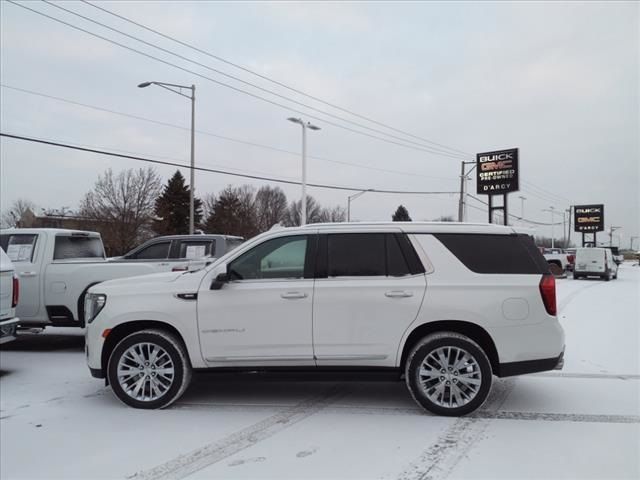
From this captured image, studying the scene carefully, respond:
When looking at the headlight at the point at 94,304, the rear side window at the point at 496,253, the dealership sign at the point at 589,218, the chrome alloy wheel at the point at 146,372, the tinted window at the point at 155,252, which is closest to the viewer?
the rear side window at the point at 496,253

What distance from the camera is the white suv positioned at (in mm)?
4973

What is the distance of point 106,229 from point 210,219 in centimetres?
2752

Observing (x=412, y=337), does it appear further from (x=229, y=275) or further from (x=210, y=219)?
(x=210, y=219)

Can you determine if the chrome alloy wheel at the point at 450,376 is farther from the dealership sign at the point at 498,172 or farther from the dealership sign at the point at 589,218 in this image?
the dealership sign at the point at 589,218

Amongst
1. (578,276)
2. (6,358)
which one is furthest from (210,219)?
(6,358)

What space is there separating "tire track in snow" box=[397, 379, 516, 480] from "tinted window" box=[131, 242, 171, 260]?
7331 mm

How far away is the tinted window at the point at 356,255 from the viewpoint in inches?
205

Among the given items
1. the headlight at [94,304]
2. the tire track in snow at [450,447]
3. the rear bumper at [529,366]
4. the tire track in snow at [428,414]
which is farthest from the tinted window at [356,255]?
the headlight at [94,304]

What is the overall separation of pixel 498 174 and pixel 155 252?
80.2 feet

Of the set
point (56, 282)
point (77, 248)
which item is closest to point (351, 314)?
point (56, 282)

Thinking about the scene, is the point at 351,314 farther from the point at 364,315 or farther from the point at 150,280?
the point at 150,280

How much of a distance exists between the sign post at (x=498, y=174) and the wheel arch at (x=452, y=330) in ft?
82.3

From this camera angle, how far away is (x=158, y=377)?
5.30 metres

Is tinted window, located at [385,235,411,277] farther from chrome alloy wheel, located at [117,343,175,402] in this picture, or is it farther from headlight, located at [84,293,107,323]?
headlight, located at [84,293,107,323]
